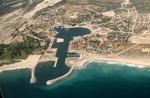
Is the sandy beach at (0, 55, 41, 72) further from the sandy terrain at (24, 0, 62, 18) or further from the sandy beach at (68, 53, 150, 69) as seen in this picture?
the sandy terrain at (24, 0, 62, 18)

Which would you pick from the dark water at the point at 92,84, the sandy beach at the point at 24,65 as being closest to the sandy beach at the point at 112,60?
the dark water at the point at 92,84

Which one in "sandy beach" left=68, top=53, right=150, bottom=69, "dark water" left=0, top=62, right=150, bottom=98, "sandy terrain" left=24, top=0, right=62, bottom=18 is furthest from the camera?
"sandy terrain" left=24, top=0, right=62, bottom=18

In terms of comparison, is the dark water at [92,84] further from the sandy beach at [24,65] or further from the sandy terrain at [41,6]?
the sandy terrain at [41,6]

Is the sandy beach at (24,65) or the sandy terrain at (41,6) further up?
the sandy terrain at (41,6)

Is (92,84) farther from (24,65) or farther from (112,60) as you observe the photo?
(24,65)

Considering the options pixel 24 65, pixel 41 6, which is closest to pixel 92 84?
pixel 24 65

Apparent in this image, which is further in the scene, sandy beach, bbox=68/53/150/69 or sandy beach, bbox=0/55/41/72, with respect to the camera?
sandy beach, bbox=0/55/41/72

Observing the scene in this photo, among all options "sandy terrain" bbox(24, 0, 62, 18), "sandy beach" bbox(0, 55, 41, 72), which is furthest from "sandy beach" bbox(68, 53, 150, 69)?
"sandy terrain" bbox(24, 0, 62, 18)

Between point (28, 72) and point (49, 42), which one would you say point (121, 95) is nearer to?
point (28, 72)

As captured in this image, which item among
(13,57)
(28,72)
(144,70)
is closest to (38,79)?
(28,72)
